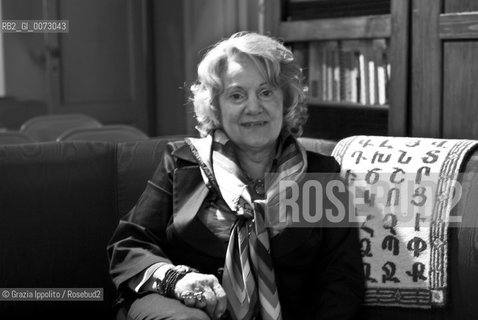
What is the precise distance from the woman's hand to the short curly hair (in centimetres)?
50

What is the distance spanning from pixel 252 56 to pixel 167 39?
14.2ft

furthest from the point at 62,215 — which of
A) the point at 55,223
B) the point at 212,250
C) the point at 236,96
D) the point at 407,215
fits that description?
the point at 407,215

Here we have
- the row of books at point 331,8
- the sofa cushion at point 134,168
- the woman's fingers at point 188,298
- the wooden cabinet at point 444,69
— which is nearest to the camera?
the woman's fingers at point 188,298

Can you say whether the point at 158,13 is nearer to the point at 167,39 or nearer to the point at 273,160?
the point at 167,39

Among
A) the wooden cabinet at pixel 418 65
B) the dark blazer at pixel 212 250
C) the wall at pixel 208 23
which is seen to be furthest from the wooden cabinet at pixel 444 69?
the wall at pixel 208 23

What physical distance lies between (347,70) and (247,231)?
1.93 meters

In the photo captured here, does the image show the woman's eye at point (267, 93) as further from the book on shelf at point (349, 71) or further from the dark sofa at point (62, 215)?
the book on shelf at point (349, 71)

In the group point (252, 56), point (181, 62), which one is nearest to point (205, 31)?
point (181, 62)

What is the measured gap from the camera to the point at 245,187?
203cm

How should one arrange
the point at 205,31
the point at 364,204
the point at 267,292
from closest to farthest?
the point at 267,292 < the point at 364,204 < the point at 205,31

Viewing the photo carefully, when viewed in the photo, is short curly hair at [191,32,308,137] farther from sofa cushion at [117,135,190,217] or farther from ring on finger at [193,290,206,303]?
ring on finger at [193,290,206,303]

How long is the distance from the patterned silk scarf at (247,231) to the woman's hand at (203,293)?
8 centimetres

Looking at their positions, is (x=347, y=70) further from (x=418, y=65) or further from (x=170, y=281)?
(x=170, y=281)

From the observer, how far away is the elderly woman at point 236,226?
1936mm
